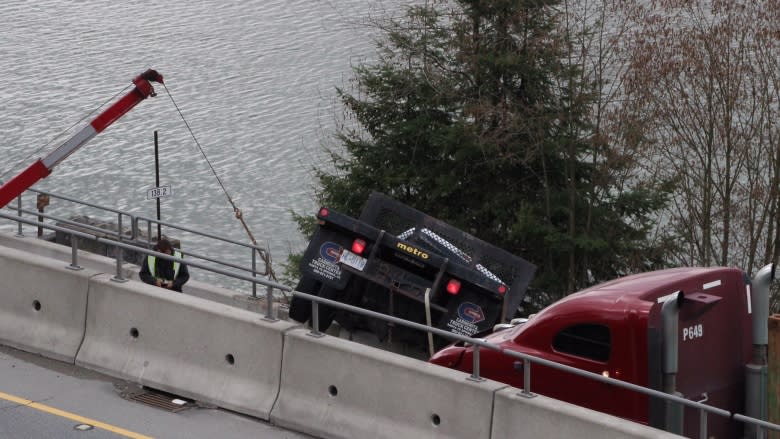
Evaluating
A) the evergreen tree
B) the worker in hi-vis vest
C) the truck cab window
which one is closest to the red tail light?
the worker in hi-vis vest

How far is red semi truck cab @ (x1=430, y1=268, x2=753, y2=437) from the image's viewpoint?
9289mm

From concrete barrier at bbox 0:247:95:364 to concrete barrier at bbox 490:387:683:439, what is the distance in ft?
13.8

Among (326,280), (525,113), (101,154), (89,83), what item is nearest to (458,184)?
(525,113)

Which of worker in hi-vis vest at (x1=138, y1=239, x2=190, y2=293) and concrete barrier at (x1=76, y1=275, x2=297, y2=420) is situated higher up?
worker in hi-vis vest at (x1=138, y1=239, x2=190, y2=293)

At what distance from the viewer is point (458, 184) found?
22266 mm

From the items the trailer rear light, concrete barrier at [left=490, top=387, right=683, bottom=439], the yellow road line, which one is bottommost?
the yellow road line

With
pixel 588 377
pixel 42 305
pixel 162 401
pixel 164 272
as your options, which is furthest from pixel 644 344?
pixel 164 272

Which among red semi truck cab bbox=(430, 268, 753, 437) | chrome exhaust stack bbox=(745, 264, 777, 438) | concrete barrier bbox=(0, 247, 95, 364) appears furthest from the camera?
concrete barrier bbox=(0, 247, 95, 364)

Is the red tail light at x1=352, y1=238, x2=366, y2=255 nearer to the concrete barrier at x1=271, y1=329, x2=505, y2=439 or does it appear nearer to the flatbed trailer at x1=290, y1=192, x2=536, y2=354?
the flatbed trailer at x1=290, y1=192, x2=536, y2=354

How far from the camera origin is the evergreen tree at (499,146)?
71.2 feet

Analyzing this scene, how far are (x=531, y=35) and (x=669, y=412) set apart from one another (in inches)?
559

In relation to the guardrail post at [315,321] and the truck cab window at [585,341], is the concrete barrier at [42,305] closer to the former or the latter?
the guardrail post at [315,321]

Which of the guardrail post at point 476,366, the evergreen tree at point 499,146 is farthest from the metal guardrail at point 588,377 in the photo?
the evergreen tree at point 499,146

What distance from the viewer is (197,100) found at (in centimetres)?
4259
